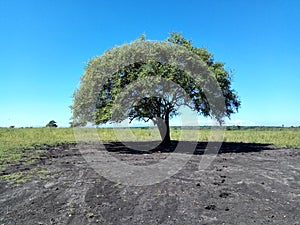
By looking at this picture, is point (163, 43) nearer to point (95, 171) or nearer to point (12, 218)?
point (95, 171)

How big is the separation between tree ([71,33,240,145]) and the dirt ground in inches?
252

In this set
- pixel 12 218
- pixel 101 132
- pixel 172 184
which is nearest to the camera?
pixel 12 218

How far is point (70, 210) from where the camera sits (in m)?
4.69

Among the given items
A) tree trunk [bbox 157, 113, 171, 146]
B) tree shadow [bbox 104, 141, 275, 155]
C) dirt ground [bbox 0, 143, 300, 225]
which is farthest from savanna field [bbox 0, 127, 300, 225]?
tree trunk [bbox 157, 113, 171, 146]

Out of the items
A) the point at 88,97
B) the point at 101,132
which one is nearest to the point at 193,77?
the point at 88,97

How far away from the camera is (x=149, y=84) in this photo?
40.8ft

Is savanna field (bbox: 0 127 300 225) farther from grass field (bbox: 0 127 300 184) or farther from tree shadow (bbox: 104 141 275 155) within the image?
tree shadow (bbox: 104 141 275 155)

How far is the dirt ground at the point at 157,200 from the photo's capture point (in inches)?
171

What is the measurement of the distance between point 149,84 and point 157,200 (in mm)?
7955

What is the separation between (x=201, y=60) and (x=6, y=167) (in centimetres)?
1075

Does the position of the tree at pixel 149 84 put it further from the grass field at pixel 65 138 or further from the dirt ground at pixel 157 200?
the dirt ground at pixel 157 200

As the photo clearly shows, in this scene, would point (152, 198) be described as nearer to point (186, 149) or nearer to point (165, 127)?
point (186, 149)

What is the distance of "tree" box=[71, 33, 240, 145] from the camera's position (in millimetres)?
12922

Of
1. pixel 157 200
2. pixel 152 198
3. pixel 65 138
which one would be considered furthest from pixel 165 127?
pixel 65 138
